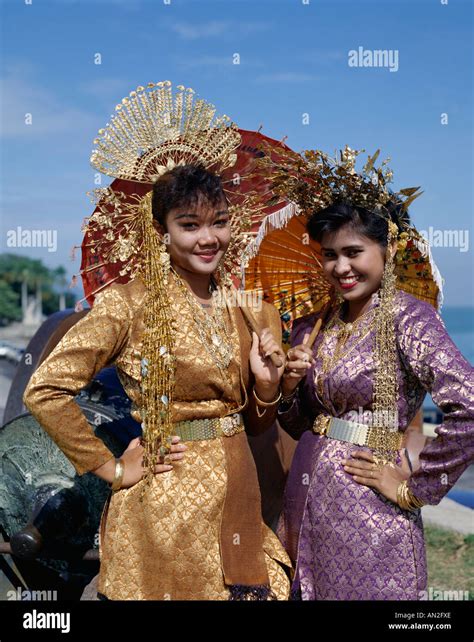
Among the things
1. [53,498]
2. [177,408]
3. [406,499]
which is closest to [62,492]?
[53,498]

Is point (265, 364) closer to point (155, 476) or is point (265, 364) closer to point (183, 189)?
point (155, 476)

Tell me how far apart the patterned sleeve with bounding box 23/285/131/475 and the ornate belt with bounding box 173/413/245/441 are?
0.24 metres

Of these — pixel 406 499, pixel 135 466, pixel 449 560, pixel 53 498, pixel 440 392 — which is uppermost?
pixel 440 392

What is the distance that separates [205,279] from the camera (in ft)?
8.77

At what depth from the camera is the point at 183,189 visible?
8.32ft

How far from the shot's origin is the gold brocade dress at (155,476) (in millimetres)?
2430

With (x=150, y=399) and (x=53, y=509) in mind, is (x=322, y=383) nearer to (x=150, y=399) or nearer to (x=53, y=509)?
(x=150, y=399)

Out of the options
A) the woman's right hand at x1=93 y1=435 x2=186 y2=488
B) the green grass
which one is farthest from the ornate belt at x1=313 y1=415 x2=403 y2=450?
the green grass

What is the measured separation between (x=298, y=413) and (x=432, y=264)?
70 centimetres

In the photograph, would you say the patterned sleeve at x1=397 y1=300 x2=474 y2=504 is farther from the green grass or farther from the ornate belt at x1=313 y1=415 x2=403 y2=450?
the green grass

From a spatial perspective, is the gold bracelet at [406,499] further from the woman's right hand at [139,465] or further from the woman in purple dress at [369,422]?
the woman's right hand at [139,465]

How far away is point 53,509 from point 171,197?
131 centimetres
